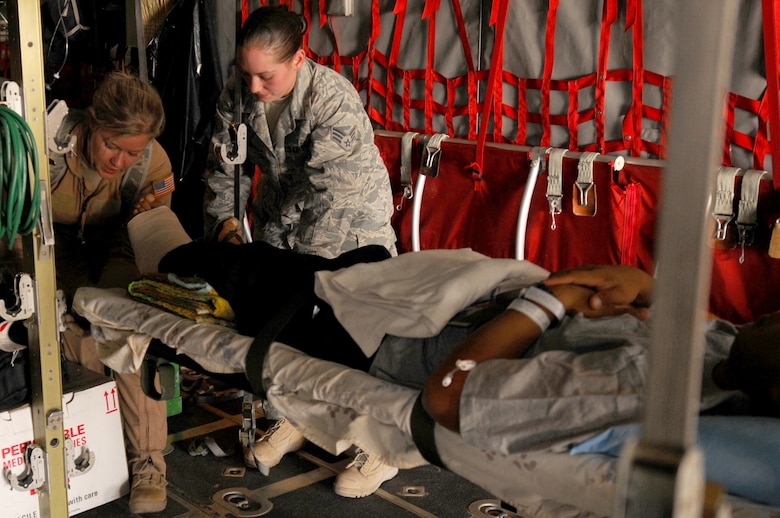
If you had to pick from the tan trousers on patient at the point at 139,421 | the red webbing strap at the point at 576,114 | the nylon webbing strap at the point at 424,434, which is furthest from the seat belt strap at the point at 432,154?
the nylon webbing strap at the point at 424,434

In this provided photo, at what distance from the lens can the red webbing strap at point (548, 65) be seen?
287 cm

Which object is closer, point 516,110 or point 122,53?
point 516,110

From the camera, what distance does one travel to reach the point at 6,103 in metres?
1.88

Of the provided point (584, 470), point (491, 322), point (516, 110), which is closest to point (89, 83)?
point (516, 110)

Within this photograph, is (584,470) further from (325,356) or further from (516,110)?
(516,110)

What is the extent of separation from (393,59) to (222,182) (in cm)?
108

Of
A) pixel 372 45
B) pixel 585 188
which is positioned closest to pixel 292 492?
pixel 585 188

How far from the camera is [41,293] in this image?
2.00 metres

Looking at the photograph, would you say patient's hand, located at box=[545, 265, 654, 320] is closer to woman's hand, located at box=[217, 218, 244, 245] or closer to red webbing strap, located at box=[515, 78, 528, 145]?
woman's hand, located at box=[217, 218, 244, 245]

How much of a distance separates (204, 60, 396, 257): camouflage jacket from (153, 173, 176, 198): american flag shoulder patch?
6.0 inches

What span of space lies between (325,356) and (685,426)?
123 centimetres

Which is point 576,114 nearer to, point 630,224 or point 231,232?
point 630,224

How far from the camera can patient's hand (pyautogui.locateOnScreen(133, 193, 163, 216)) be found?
256 cm

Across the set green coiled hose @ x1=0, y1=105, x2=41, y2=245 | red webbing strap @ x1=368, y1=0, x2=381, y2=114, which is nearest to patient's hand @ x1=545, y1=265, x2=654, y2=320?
green coiled hose @ x1=0, y1=105, x2=41, y2=245
